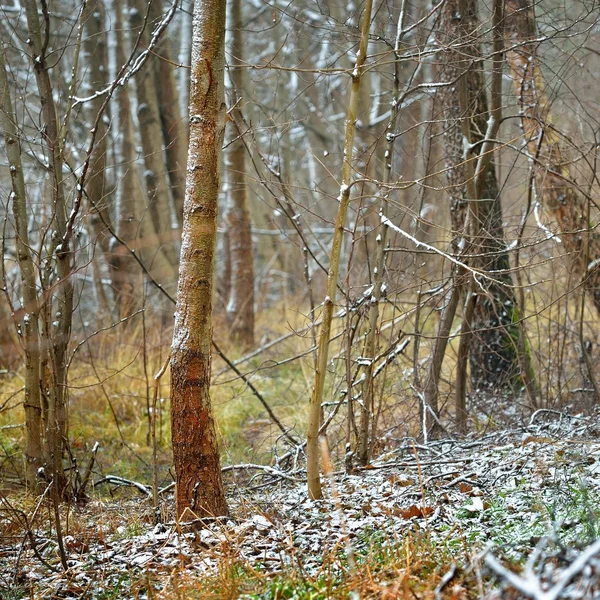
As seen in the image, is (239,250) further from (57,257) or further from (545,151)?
(57,257)

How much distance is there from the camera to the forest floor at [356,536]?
279cm

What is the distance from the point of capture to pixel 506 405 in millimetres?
6141

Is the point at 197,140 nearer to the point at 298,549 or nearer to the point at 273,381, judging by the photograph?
the point at 298,549

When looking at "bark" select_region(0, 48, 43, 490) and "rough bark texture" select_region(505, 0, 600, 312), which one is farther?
"rough bark texture" select_region(505, 0, 600, 312)

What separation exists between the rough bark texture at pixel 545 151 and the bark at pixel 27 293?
11.1 ft

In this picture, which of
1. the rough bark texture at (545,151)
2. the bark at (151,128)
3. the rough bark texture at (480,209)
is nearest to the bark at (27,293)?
the rough bark texture at (480,209)

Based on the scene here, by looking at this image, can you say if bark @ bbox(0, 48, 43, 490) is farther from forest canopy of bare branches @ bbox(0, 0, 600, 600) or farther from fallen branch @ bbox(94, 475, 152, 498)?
fallen branch @ bbox(94, 475, 152, 498)

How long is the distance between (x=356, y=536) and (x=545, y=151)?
400cm

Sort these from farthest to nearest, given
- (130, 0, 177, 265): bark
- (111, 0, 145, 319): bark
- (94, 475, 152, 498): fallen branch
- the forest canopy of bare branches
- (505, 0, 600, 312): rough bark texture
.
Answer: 1. (130, 0, 177, 265): bark
2. (111, 0, 145, 319): bark
3. (505, 0, 600, 312): rough bark texture
4. (94, 475, 152, 498): fallen branch
5. the forest canopy of bare branches

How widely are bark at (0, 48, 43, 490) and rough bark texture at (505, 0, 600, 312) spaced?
3.38 meters

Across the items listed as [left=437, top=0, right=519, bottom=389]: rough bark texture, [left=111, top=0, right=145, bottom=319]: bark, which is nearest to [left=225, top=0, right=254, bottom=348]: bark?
[left=111, top=0, right=145, bottom=319]: bark

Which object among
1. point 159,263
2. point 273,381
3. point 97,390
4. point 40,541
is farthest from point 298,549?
point 159,263

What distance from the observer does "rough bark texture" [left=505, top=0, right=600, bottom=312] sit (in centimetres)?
507

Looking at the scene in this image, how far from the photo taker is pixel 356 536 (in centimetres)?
351
